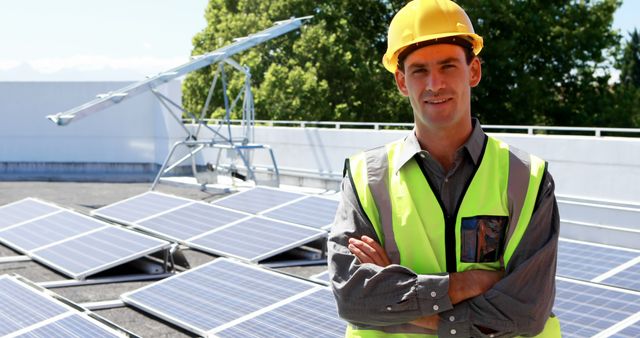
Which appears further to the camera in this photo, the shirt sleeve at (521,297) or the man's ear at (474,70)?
the man's ear at (474,70)

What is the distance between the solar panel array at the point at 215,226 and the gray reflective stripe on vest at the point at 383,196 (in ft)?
21.1

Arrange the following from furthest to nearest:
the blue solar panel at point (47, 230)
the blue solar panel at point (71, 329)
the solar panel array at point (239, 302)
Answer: the blue solar panel at point (47, 230)
the solar panel array at point (239, 302)
the blue solar panel at point (71, 329)

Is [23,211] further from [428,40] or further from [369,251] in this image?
[428,40]

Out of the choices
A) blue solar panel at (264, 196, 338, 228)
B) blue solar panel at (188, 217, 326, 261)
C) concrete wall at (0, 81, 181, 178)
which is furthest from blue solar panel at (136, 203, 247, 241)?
concrete wall at (0, 81, 181, 178)

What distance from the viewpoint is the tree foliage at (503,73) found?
33938 mm

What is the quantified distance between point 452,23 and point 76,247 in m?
7.93

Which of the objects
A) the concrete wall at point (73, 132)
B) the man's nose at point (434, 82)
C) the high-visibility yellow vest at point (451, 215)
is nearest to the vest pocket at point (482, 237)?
the high-visibility yellow vest at point (451, 215)

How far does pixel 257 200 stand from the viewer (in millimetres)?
12273

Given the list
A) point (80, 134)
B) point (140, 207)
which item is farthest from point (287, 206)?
point (80, 134)

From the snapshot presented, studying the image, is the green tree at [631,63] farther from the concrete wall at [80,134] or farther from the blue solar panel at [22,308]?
the blue solar panel at [22,308]

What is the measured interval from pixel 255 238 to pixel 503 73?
84.0 ft

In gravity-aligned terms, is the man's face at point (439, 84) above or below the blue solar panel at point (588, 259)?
above

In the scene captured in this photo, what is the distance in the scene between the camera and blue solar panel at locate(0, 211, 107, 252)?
10758 mm

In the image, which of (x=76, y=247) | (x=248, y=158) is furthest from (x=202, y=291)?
(x=248, y=158)
